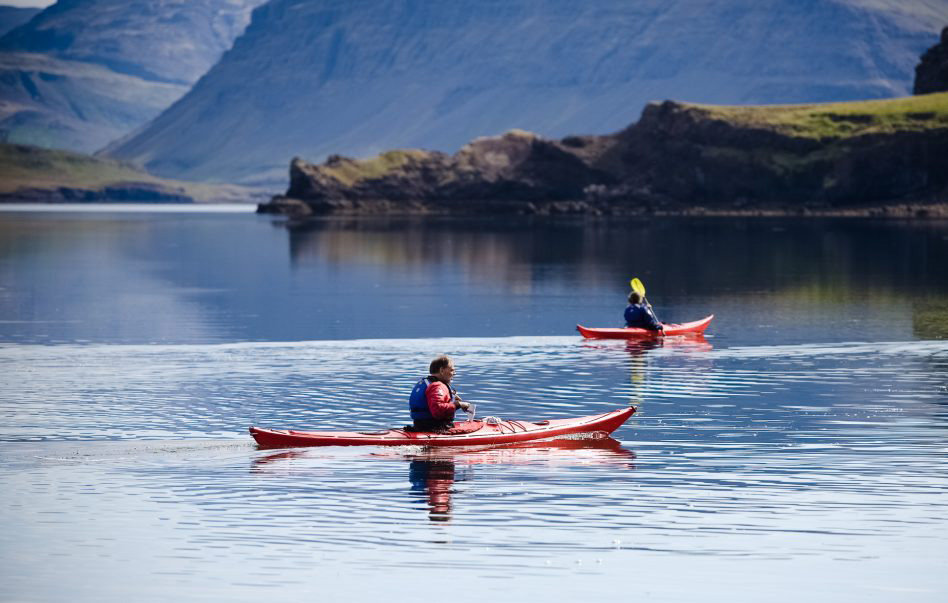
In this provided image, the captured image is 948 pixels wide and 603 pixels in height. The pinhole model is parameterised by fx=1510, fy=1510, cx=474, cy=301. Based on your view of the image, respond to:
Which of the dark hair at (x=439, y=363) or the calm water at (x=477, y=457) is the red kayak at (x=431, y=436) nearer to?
the calm water at (x=477, y=457)

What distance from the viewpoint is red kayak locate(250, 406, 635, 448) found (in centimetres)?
3447

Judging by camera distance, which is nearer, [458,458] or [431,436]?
[458,458]

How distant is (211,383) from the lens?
4841 centimetres

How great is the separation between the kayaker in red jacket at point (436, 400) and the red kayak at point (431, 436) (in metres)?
0.25

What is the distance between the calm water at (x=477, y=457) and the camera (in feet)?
81.4

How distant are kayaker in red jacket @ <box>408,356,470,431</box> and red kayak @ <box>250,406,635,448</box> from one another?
25 centimetres

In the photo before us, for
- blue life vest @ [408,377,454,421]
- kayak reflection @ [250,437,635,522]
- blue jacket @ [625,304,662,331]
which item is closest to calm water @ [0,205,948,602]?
kayak reflection @ [250,437,635,522]

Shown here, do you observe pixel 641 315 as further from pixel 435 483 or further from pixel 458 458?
pixel 435 483

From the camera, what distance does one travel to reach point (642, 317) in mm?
61219

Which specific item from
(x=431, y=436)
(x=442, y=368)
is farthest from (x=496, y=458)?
(x=442, y=368)

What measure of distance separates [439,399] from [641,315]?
2818 centimetres

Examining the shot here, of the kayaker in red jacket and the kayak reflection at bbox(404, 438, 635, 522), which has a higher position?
the kayaker in red jacket

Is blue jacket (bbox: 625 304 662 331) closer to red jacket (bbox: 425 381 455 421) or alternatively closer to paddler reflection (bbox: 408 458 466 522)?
red jacket (bbox: 425 381 455 421)

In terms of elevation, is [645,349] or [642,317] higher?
[642,317]
